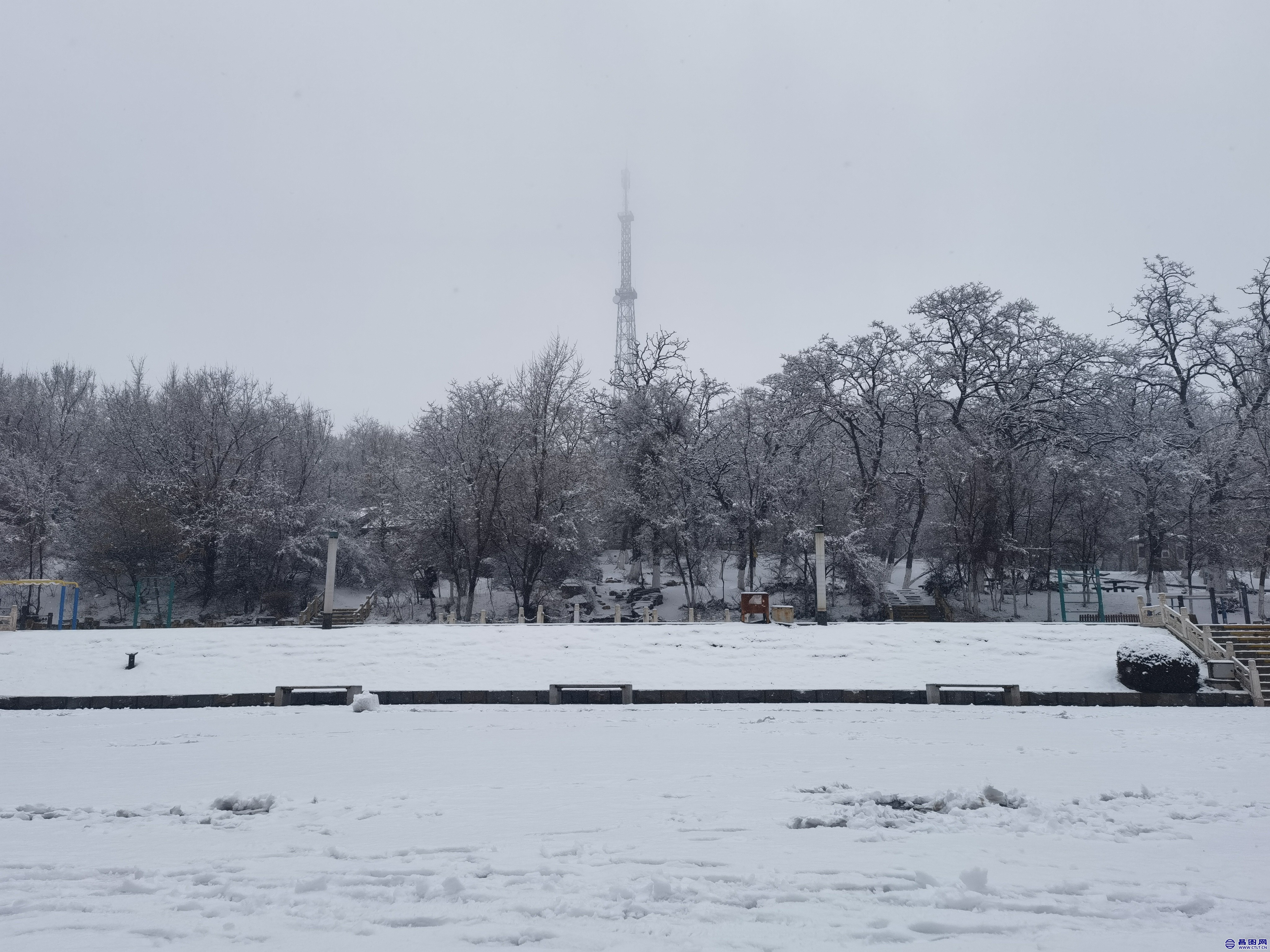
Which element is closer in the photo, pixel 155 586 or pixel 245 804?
pixel 245 804

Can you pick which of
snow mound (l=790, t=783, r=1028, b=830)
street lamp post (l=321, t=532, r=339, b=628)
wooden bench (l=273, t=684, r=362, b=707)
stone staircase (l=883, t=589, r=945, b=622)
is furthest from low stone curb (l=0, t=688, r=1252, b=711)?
stone staircase (l=883, t=589, r=945, b=622)

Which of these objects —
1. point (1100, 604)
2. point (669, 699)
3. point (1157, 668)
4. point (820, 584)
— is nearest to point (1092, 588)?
point (1100, 604)

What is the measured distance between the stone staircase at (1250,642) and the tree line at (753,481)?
14.8 metres

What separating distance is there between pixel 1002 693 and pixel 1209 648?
598cm

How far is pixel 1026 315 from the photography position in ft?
125

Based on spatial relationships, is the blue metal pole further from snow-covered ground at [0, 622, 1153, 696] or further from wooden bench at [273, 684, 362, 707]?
wooden bench at [273, 684, 362, 707]

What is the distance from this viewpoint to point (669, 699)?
15859 millimetres

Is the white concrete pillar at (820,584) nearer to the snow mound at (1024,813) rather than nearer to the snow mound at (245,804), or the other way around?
the snow mound at (1024,813)

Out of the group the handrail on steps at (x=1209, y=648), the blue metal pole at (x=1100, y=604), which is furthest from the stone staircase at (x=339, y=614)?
the blue metal pole at (x=1100, y=604)

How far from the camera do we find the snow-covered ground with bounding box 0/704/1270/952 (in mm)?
4465

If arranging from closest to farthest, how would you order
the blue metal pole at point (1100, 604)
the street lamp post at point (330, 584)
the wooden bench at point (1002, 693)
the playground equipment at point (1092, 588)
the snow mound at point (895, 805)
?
the snow mound at point (895, 805)
the wooden bench at point (1002, 693)
the street lamp post at point (330, 584)
the blue metal pole at point (1100, 604)
the playground equipment at point (1092, 588)

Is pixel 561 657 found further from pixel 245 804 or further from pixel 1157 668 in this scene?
pixel 1157 668

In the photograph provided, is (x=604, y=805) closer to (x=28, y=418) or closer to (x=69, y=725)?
(x=69, y=725)

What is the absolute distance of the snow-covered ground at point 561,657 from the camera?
58.9 ft
